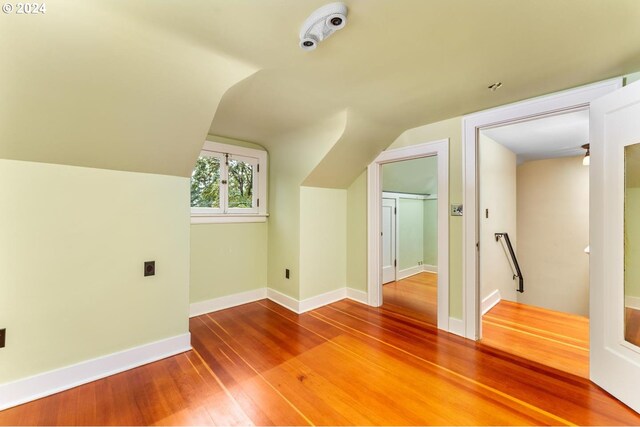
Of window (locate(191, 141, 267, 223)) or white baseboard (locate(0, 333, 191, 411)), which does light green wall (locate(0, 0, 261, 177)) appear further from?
white baseboard (locate(0, 333, 191, 411))

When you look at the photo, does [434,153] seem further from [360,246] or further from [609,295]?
[609,295]

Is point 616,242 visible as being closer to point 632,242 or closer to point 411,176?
point 632,242

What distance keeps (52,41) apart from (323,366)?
8.05 ft

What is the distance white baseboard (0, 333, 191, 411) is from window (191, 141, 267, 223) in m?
1.25

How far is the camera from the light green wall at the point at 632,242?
158 cm

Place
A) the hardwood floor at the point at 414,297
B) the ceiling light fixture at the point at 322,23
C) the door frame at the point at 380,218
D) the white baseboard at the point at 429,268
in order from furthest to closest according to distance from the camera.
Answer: the white baseboard at the point at 429,268
the hardwood floor at the point at 414,297
the door frame at the point at 380,218
the ceiling light fixture at the point at 322,23

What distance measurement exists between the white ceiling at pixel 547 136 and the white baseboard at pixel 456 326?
1.83 m

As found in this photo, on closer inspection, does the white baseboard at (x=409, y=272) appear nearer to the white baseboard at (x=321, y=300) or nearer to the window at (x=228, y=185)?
the white baseboard at (x=321, y=300)

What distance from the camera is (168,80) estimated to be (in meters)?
1.52

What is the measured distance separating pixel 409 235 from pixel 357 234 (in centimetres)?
182

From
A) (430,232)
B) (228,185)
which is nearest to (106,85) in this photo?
(228,185)

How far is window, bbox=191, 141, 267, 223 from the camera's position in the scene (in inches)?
113

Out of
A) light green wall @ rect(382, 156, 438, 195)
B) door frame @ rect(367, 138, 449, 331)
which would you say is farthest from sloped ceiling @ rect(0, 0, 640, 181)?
light green wall @ rect(382, 156, 438, 195)

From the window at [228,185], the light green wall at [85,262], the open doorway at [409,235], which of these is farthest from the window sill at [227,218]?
the open doorway at [409,235]
